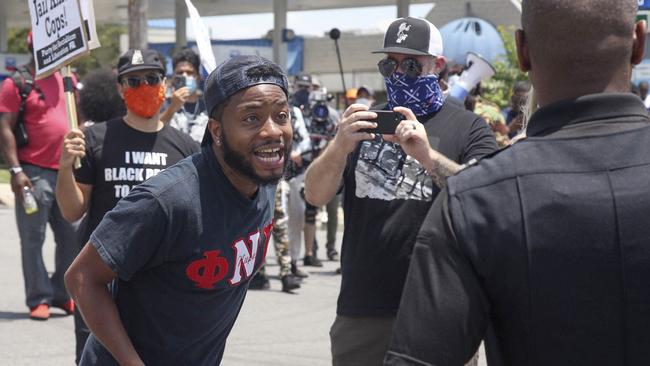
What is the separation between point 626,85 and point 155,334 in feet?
6.02

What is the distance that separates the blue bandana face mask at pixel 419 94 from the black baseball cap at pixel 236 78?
120 centimetres

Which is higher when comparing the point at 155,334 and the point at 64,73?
the point at 64,73

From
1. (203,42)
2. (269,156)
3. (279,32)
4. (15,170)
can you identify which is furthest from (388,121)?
(279,32)

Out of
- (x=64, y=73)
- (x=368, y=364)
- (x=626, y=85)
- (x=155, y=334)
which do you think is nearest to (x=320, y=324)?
(x=64, y=73)

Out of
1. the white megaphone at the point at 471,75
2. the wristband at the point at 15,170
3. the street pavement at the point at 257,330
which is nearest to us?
the street pavement at the point at 257,330

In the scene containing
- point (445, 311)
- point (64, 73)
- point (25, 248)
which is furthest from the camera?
point (25, 248)

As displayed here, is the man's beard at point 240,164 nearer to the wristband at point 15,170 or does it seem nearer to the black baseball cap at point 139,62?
the black baseball cap at point 139,62

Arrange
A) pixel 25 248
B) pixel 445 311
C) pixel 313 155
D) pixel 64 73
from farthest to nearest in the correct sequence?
pixel 313 155
pixel 25 248
pixel 64 73
pixel 445 311

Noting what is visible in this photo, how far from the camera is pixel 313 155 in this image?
12.4 metres

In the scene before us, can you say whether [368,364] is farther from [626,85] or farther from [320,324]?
[320,324]

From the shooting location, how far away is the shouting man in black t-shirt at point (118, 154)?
5.81 meters

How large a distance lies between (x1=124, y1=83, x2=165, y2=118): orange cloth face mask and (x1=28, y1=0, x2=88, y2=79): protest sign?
13.4 inches

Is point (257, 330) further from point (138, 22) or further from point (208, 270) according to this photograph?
point (138, 22)

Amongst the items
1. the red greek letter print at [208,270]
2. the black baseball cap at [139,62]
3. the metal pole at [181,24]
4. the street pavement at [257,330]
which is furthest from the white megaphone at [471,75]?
the metal pole at [181,24]
